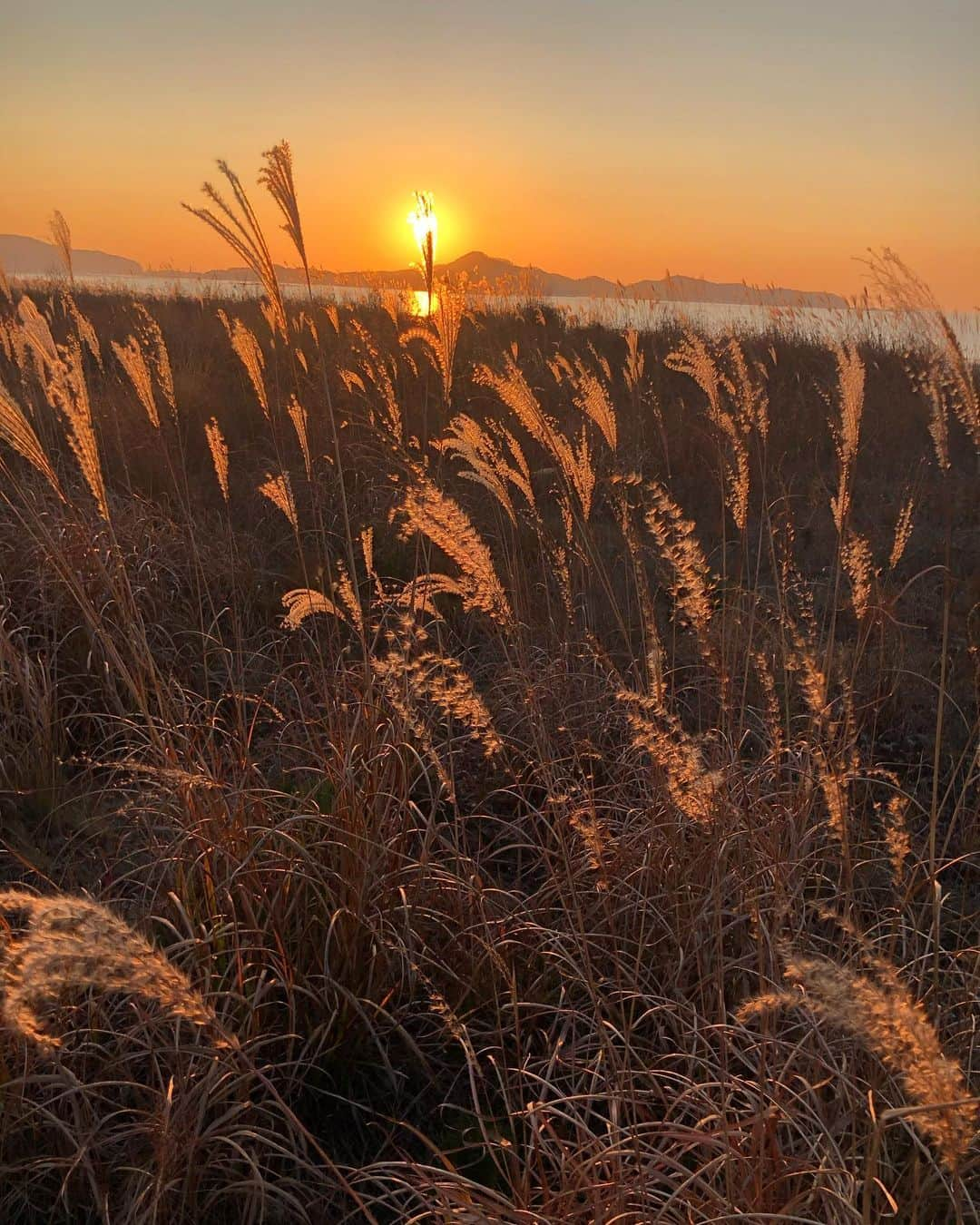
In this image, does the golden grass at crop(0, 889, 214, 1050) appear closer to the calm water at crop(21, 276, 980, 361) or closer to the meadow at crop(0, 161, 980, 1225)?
the meadow at crop(0, 161, 980, 1225)

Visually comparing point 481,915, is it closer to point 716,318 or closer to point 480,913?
point 480,913

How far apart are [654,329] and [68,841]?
9972 mm

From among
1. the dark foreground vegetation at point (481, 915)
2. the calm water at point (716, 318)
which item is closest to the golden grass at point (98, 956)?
the dark foreground vegetation at point (481, 915)

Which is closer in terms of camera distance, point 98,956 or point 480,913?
point 98,956

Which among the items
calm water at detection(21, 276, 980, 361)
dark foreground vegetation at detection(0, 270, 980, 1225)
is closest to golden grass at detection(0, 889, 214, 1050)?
dark foreground vegetation at detection(0, 270, 980, 1225)

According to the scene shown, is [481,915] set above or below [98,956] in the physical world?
below

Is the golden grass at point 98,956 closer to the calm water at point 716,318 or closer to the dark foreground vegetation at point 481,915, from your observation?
the dark foreground vegetation at point 481,915

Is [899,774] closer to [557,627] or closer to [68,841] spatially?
[557,627]

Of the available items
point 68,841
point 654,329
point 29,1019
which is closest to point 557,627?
point 68,841

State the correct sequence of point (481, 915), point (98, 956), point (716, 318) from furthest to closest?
1. point (716, 318)
2. point (481, 915)
3. point (98, 956)

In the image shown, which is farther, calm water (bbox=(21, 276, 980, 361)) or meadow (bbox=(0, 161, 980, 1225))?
calm water (bbox=(21, 276, 980, 361))

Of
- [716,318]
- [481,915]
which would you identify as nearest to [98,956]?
[481,915]

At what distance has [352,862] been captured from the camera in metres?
2.22

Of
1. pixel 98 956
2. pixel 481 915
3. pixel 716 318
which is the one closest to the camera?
pixel 98 956
